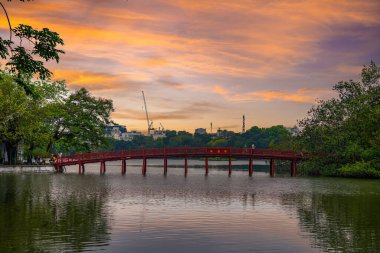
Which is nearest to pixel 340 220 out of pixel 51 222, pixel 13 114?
pixel 51 222

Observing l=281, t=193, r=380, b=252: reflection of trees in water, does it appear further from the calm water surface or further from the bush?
the bush

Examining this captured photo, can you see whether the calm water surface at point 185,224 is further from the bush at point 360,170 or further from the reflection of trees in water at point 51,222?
the bush at point 360,170

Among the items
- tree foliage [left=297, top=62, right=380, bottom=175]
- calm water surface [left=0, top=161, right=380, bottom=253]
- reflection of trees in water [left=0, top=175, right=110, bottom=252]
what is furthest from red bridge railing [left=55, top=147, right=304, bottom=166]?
reflection of trees in water [left=0, top=175, right=110, bottom=252]

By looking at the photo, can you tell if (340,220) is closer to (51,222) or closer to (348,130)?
(51,222)

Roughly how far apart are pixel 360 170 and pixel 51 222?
5149 centimetres

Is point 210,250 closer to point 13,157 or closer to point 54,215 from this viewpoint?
point 54,215

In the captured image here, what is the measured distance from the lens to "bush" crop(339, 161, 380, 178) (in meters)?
65.4

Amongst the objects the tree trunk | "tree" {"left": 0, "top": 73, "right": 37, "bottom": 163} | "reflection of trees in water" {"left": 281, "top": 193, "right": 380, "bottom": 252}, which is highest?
A: "tree" {"left": 0, "top": 73, "right": 37, "bottom": 163}

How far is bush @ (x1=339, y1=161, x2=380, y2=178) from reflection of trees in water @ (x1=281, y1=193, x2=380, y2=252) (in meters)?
27.2

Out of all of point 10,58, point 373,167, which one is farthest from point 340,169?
point 10,58

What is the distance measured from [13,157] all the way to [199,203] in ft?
177

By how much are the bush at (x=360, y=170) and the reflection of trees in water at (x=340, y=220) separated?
27.2 metres

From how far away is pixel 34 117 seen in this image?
72.4 meters

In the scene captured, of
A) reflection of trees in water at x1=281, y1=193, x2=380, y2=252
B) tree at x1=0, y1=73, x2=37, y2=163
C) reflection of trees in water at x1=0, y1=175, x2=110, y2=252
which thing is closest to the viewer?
reflection of trees in water at x1=0, y1=175, x2=110, y2=252
